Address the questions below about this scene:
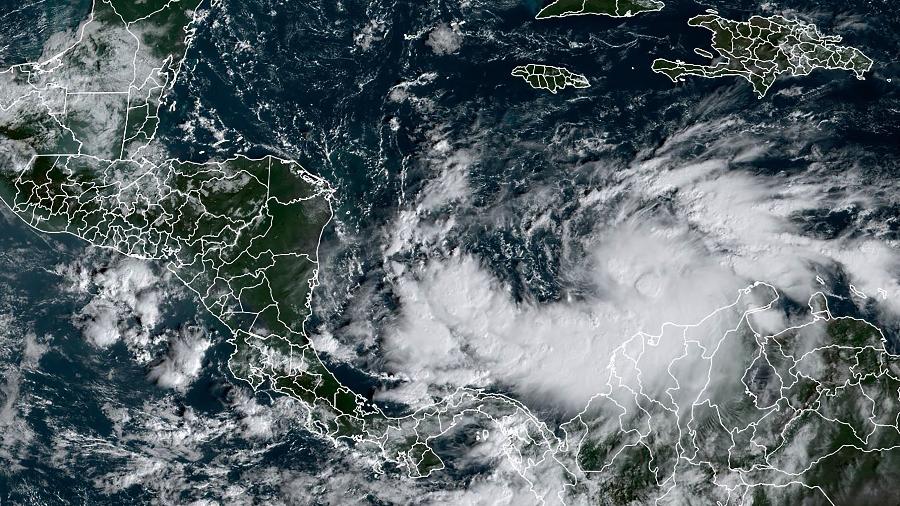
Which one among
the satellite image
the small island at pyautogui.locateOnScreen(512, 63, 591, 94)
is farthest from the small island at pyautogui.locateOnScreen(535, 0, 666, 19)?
the small island at pyautogui.locateOnScreen(512, 63, 591, 94)

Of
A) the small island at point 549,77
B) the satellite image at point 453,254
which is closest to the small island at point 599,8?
the satellite image at point 453,254

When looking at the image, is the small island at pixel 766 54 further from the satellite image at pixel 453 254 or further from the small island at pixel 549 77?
the small island at pixel 549 77

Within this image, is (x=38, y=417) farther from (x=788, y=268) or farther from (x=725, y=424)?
(x=788, y=268)

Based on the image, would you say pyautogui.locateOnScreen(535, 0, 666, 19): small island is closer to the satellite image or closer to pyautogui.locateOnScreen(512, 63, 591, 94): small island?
the satellite image

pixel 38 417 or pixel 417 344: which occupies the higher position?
pixel 38 417

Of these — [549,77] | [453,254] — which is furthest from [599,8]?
[453,254]

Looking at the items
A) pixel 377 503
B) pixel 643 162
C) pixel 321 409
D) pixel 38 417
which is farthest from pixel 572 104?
pixel 38 417

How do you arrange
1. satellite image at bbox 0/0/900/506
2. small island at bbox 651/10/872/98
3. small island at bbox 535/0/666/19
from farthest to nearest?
1. small island at bbox 535/0/666/19
2. small island at bbox 651/10/872/98
3. satellite image at bbox 0/0/900/506
